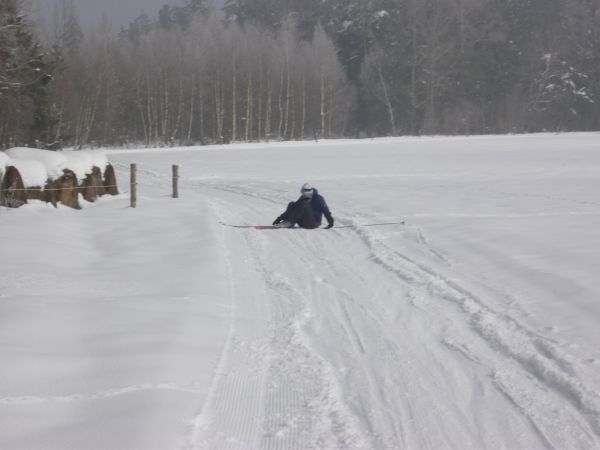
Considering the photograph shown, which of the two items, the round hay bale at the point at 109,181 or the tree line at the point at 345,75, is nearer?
the round hay bale at the point at 109,181

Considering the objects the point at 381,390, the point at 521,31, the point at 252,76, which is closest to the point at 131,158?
the point at 252,76

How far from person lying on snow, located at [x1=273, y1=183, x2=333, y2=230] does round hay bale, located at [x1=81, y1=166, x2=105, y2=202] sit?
6282mm

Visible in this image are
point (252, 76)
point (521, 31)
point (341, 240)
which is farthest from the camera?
point (521, 31)

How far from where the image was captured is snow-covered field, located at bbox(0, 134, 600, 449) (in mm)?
4398

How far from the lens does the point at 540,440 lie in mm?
4273

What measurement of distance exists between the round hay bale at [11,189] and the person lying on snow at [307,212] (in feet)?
19.3

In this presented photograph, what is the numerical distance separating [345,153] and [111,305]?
34561mm

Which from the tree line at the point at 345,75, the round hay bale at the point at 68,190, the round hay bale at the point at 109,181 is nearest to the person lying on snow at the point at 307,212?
the round hay bale at the point at 68,190

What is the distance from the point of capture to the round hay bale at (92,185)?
17.8 metres

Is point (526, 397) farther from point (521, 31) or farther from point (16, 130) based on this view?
point (521, 31)

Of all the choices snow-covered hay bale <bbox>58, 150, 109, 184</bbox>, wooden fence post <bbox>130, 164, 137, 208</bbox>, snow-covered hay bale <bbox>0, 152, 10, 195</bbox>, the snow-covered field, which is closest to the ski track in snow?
the snow-covered field

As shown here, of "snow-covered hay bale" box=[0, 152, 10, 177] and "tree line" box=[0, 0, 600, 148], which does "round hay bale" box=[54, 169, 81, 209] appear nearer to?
"snow-covered hay bale" box=[0, 152, 10, 177]

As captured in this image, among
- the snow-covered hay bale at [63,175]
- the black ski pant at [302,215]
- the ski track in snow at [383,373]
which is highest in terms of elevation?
the snow-covered hay bale at [63,175]

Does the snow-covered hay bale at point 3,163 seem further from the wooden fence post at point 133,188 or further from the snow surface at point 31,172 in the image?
the wooden fence post at point 133,188
